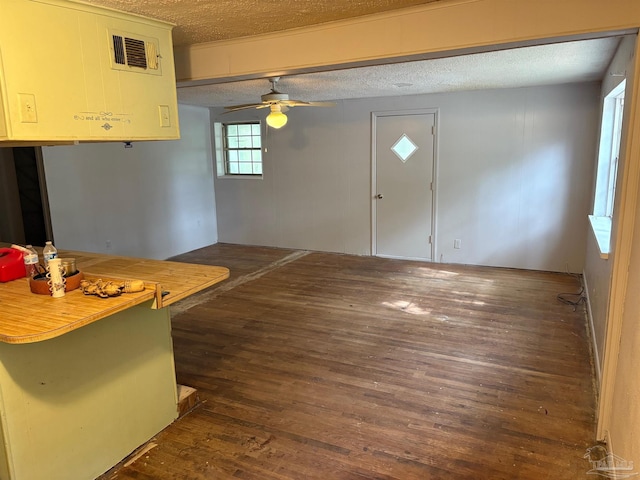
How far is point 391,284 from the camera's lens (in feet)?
17.2

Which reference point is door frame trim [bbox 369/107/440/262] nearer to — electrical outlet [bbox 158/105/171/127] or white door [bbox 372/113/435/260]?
white door [bbox 372/113/435/260]

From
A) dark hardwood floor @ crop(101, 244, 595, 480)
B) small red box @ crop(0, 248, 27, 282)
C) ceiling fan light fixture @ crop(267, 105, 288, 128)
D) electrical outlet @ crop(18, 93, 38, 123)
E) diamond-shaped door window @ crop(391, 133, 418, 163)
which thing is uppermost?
ceiling fan light fixture @ crop(267, 105, 288, 128)

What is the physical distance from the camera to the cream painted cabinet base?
1.85 metres

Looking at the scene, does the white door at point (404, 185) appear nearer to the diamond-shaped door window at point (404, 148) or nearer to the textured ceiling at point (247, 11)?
the diamond-shaped door window at point (404, 148)

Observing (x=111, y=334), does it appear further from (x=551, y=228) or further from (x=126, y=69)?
(x=551, y=228)

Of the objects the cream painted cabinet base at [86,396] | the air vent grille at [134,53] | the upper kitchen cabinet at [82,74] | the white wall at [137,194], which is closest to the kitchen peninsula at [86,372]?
the cream painted cabinet base at [86,396]

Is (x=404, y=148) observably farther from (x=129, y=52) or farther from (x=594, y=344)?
(x=129, y=52)

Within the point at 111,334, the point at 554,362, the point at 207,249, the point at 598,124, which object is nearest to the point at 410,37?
the point at 111,334

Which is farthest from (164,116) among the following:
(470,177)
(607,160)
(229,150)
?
(229,150)

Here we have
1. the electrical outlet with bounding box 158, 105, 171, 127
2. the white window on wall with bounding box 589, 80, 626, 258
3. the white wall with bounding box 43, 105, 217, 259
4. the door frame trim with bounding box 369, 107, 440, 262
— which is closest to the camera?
the electrical outlet with bounding box 158, 105, 171, 127

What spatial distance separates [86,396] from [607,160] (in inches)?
193

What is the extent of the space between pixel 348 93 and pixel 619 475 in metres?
4.94

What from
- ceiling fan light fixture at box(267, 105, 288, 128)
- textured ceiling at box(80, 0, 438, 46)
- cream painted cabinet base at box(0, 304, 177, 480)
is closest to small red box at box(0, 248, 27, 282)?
cream painted cabinet base at box(0, 304, 177, 480)

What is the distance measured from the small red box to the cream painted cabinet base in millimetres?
599
